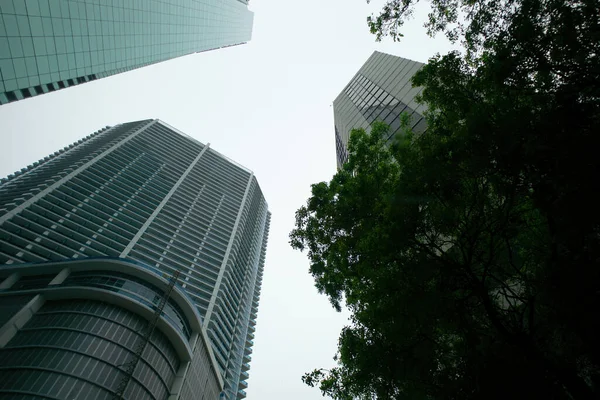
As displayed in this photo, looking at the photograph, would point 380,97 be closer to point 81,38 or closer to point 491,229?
point 491,229

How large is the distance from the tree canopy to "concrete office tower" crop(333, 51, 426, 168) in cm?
958

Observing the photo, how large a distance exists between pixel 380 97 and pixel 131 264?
97.5ft

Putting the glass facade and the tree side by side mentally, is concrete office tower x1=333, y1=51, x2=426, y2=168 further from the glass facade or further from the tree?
the glass facade

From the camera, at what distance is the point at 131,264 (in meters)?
33.3

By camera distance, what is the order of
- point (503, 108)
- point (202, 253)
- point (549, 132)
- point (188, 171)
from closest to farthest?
point (549, 132) → point (503, 108) → point (202, 253) → point (188, 171)

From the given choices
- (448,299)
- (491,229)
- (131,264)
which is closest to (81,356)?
(131,264)

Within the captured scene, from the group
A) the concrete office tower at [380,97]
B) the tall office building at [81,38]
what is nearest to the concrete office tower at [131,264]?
the tall office building at [81,38]

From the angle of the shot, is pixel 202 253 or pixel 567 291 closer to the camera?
pixel 567 291

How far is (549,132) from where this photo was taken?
5.94 metres

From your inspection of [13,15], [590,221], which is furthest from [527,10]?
[13,15]

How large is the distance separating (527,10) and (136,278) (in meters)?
37.0

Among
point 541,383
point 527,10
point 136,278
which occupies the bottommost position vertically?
point 541,383

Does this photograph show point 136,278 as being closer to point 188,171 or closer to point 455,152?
point 455,152

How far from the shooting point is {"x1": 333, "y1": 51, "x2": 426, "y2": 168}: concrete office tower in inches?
794
